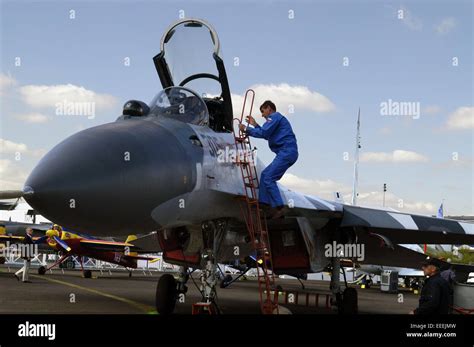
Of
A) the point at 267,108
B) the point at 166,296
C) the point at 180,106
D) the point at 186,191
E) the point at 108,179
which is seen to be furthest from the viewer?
the point at 166,296

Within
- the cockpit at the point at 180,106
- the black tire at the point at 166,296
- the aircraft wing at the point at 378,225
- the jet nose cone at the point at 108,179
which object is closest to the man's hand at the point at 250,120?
the cockpit at the point at 180,106

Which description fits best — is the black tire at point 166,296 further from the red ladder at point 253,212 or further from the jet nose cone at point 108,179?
the jet nose cone at point 108,179

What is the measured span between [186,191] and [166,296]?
4.16 meters

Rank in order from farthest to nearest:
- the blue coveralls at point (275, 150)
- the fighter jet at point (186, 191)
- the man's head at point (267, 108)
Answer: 1. the man's head at point (267, 108)
2. the blue coveralls at point (275, 150)
3. the fighter jet at point (186, 191)

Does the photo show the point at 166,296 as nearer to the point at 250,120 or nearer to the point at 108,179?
the point at 250,120

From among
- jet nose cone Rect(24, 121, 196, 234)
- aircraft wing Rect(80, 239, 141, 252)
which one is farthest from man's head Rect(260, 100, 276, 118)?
aircraft wing Rect(80, 239, 141, 252)

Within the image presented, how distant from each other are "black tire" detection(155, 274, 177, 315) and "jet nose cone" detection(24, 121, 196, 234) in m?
4.24

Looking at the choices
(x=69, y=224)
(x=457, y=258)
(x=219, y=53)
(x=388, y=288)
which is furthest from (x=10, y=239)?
(x=457, y=258)

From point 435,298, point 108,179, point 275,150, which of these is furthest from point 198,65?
point 435,298

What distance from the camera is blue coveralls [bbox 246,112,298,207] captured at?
775cm

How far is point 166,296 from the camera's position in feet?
32.5

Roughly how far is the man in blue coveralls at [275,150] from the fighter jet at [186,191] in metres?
0.34

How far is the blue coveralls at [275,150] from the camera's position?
25.4 feet

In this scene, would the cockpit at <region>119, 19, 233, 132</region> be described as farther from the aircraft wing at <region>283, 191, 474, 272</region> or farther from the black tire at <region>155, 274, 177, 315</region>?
the black tire at <region>155, 274, 177, 315</region>
